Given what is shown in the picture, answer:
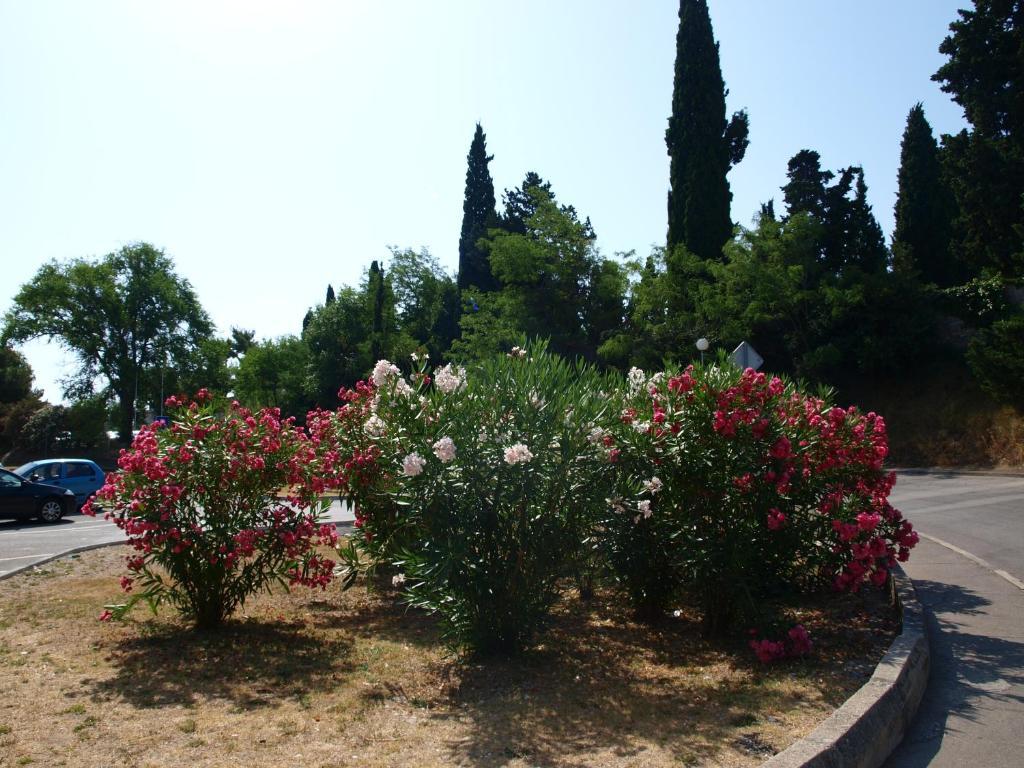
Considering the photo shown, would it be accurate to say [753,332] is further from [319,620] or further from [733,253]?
[319,620]

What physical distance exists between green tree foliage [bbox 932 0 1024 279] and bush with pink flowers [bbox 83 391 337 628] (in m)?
24.0

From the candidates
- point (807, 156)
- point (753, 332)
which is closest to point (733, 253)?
point (753, 332)

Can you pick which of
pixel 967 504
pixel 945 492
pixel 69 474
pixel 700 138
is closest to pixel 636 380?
pixel 967 504

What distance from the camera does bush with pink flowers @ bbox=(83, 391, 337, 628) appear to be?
21.8ft

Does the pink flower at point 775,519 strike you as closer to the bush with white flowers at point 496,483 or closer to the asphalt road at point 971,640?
the bush with white flowers at point 496,483

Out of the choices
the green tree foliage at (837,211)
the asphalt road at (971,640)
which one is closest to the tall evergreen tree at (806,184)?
the green tree foliage at (837,211)

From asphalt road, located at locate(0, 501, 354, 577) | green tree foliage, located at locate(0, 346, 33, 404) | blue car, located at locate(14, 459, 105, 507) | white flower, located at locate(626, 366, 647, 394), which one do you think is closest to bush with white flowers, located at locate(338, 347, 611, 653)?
white flower, located at locate(626, 366, 647, 394)

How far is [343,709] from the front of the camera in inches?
197

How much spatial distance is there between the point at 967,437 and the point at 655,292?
39.2 feet

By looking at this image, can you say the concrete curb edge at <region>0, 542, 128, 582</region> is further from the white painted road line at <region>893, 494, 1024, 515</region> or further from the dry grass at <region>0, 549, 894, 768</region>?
the white painted road line at <region>893, 494, 1024, 515</region>

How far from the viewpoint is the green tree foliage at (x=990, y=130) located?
24.3 m

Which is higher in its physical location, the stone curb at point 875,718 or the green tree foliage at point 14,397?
the green tree foliage at point 14,397

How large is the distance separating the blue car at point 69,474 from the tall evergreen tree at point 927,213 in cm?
3237

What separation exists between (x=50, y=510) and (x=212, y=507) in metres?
15.4
